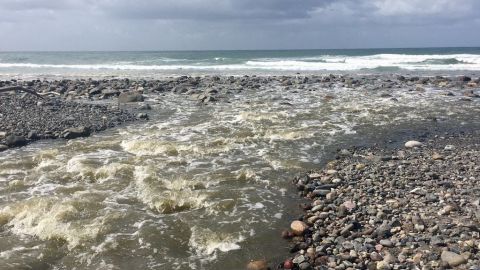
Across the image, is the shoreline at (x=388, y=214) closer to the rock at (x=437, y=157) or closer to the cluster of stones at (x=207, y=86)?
the rock at (x=437, y=157)

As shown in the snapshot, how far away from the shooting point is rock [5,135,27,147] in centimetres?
1193

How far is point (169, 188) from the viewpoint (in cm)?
862

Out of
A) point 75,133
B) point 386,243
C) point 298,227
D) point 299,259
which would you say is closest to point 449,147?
point 386,243

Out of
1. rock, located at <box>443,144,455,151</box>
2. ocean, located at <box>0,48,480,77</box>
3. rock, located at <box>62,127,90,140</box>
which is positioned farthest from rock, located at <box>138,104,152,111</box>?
ocean, located at <box>0,48,480,77</box>

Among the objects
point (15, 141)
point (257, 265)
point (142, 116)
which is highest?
point (142, 116)

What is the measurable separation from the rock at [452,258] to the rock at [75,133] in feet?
36.3

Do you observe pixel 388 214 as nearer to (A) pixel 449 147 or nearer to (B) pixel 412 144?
(B) pixel 412 144

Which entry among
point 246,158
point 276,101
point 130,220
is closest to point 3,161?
point 130,220

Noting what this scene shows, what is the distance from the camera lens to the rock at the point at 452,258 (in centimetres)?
511

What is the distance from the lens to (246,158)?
10.8 meters

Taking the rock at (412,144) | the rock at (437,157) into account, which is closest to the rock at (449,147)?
the rock at (412,144)

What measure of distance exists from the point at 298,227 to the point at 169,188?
3175 mm

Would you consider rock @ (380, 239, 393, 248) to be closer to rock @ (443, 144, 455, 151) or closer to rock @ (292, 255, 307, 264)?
rock @ (292, 255, 307, 264)

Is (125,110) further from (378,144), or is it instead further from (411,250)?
(411,250)
